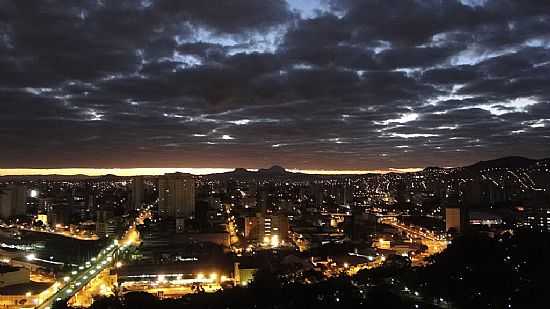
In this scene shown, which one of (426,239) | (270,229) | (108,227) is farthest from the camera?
(108,227)

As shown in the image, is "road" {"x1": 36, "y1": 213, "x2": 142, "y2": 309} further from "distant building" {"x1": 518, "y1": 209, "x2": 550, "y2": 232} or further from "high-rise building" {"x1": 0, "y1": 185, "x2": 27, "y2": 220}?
"distant building" {"x1": 518, "y1": 209, "x2": 550, "y2": 232}

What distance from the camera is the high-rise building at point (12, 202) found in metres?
35.9

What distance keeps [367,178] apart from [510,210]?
52.7 meters

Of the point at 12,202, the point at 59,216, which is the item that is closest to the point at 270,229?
the point at 59,216

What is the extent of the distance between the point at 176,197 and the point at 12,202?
1152 centimetres

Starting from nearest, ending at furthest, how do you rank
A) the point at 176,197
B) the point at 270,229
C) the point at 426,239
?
the point at 270,229
the point at 426,239
the point at 176,197

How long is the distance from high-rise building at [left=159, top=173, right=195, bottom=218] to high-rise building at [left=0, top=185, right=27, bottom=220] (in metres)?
9.97

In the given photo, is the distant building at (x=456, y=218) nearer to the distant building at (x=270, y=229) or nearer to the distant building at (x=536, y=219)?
the distant building at (x=536, y=219)

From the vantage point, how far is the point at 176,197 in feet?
120

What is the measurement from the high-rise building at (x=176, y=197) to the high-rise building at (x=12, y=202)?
997 cm

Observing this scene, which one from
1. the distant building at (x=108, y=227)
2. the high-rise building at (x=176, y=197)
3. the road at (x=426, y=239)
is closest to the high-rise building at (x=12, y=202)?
the distant building at (x=108, y=227)

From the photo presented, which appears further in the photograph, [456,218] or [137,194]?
[137,194]

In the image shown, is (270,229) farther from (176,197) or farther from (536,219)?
(176,197)

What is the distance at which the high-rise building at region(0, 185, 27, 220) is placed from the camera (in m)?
35.9
